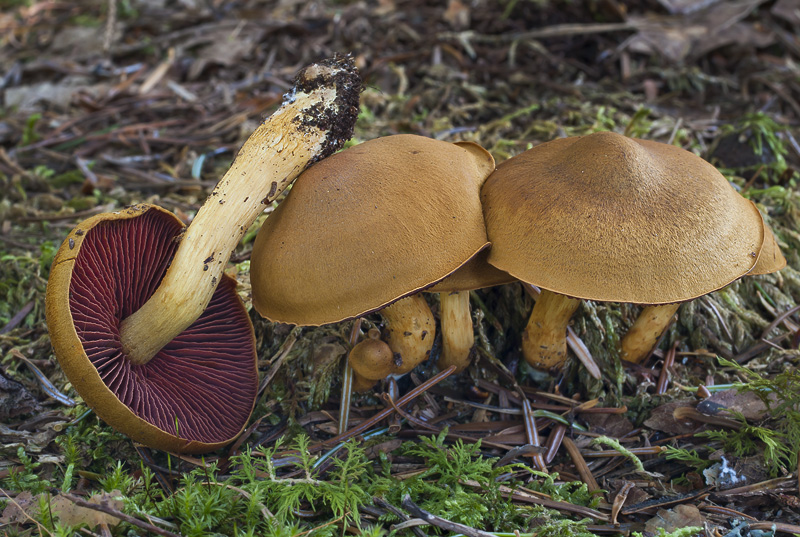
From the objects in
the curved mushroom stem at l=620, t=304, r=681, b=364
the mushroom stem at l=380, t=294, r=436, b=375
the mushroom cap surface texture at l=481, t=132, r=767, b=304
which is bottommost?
the curved mushroom stem at l=620, t=304, r=681, b=364

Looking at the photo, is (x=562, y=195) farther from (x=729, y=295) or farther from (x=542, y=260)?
(x=729, y=295)

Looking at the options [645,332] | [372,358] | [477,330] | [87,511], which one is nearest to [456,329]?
[477,330]

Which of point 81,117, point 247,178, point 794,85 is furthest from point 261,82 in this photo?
point 794,85

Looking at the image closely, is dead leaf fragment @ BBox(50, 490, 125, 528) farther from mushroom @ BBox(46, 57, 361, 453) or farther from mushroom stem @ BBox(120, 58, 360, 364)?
mushroom stem @ BBox(120, 58, 360, 364)

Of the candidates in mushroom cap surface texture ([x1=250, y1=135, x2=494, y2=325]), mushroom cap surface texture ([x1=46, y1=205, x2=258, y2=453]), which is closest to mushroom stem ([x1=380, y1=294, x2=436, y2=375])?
mushroom cap surface texture ([x1=250, y1=135, x2=494, y2=325])

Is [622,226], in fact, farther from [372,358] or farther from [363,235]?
[372,358]

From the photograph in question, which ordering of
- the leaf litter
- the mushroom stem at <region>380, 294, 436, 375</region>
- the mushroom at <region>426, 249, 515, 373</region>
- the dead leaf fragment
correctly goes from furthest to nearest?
the mushroom stem at <region>380, 294, 436, 375</region> → the mushroom at <region>426, 249, 515, 373</region> → the leaf litter → the dead leaf fragment
